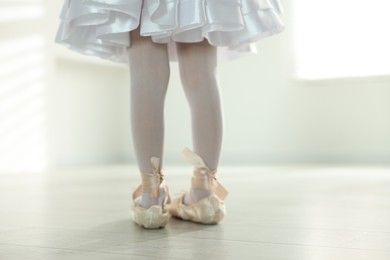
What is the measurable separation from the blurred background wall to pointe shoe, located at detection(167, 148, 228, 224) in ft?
11.2

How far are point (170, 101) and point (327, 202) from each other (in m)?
3.92

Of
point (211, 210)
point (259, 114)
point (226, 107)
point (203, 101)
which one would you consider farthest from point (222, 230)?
point (226, 107)

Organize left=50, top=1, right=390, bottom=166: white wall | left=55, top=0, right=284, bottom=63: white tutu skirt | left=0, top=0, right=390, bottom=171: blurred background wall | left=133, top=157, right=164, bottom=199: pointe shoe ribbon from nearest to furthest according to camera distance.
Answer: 1. left=55, top=0, right=284, bottom=63: white tutu skirt
2. left=133, top=157, right=164, bottom=199: pointe shoe ribbon
3. left=0, top=0, right=390, bottom=171: blurred background wall
4. left=50, top=1, right=390, bottom=166: white wall

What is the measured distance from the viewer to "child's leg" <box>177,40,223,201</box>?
1.32 metres

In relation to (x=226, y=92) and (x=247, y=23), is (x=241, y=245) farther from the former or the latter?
(x=226, y=92)

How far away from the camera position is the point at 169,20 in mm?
1185

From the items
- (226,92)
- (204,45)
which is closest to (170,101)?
(226,92)

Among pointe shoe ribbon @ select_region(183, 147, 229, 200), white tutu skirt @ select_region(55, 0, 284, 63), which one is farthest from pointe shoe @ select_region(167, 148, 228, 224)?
white tutu skirt @ select_region(55, 0, 284, 63)

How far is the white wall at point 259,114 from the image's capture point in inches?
183

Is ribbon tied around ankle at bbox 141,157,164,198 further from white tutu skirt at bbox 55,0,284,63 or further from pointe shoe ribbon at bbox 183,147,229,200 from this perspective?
white tutu skirt at bbox 55,0,284,63

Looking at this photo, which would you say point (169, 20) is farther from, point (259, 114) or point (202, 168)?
point (259, 114)

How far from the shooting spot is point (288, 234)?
1144 millimetres

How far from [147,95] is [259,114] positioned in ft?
12.9

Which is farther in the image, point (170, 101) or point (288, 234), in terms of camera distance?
point (170, 101)
